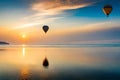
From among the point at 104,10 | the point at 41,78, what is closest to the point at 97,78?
the point at 41,78

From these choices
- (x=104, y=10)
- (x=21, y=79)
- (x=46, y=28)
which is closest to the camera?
(x=21, y=79)

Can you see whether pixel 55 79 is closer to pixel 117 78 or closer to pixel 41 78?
pixel 41 78

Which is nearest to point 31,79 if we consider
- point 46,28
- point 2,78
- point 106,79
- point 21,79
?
point 21,79

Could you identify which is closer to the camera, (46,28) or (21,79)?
(21,79)

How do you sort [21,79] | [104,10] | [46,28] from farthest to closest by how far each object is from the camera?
[46,28] → [104,10] → [21,79]

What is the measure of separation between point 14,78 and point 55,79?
168 inches

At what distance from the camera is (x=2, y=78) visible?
86.9ft

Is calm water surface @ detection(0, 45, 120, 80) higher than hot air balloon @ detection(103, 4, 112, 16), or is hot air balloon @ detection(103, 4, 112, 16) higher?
hot air balloon @ detection(103, 4, 112, 16)

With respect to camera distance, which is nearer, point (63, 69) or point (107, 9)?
point (63, 69)

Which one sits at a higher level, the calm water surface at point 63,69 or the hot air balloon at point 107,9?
the hot air balloon at point 107,9

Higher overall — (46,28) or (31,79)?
(46,28)

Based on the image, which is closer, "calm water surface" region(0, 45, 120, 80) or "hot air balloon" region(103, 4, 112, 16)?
"calm water surface" region(0, 45, 120, 80)

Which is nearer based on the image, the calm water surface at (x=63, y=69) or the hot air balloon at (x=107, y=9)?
the calm water surface at (x=63, y=69)

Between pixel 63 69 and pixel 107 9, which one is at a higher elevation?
pixel 107 9
